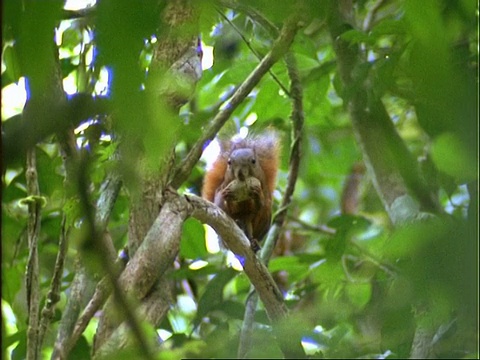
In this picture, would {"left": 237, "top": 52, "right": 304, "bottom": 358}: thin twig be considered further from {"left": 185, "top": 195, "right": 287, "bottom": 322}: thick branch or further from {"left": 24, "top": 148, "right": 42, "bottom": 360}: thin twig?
{"left": 24, "top": 148, "right": 42, "bottom": 360}: thin twig

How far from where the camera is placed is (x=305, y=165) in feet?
9.29

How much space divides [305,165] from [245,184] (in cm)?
76

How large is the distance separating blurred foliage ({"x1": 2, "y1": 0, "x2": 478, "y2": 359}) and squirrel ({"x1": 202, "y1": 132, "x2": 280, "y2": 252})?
0.10 m

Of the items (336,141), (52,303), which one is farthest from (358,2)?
(52,303)

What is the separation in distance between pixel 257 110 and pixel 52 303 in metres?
0.87

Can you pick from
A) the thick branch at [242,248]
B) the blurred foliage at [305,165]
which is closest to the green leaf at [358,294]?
the blurred foliage at [305,165]

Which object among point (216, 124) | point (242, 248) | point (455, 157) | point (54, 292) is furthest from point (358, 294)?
point (455, 157)

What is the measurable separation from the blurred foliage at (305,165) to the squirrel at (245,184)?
0.10 m

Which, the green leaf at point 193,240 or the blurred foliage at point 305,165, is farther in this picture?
the green leaf at point 193,240

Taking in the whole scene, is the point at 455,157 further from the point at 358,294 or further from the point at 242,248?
the point at 358,294

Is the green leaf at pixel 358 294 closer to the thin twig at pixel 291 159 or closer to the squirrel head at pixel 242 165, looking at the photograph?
the thin twig at pixel 291 159

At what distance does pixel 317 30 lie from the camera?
2.73 meters

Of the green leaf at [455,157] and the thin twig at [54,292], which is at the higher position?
the thin twig at [54,292]

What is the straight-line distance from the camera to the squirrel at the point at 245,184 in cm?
210
